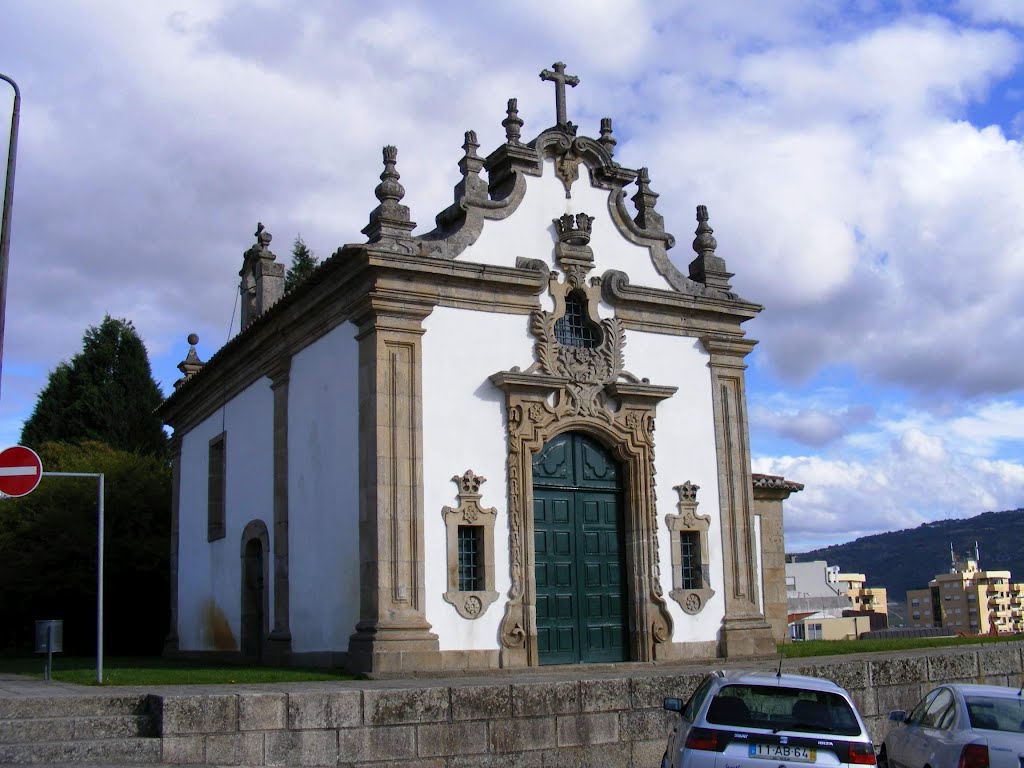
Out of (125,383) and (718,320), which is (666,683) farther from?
(125,383)

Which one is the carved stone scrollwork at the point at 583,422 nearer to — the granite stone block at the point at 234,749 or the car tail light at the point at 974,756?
the granite stone block at the point at 234,749

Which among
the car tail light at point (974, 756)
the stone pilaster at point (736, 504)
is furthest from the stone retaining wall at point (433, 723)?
the stone pilaster at point (736, 504)

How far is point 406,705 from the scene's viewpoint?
1157 cm

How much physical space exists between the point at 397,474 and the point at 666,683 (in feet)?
15.6

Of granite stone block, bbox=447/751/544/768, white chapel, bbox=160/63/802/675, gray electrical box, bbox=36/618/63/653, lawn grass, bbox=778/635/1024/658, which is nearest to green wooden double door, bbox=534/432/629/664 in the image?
white chapel, bbox=160/63/802/675

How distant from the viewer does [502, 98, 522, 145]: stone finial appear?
59.6 feet

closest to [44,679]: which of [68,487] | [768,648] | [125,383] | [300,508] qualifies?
[300,508]

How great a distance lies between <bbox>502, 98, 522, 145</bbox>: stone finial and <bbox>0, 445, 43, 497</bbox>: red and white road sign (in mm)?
9430

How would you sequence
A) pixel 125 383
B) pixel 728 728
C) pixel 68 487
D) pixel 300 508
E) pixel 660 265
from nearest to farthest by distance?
pixel 728 728 < pixel 300 508 < pixel 660 265 < pixel 68 487 < pixel 125 383

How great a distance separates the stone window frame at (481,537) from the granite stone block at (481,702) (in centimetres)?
366

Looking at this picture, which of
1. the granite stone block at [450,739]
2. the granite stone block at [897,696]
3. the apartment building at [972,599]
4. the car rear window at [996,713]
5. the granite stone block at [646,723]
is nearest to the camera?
the car rear window at [996,713]

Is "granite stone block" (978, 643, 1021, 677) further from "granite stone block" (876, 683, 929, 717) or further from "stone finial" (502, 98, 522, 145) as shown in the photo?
"stone finial" (502, 98, 522, 145)

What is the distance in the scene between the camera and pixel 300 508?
17688 millimetres

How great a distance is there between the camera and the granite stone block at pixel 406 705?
11430 millimetres
